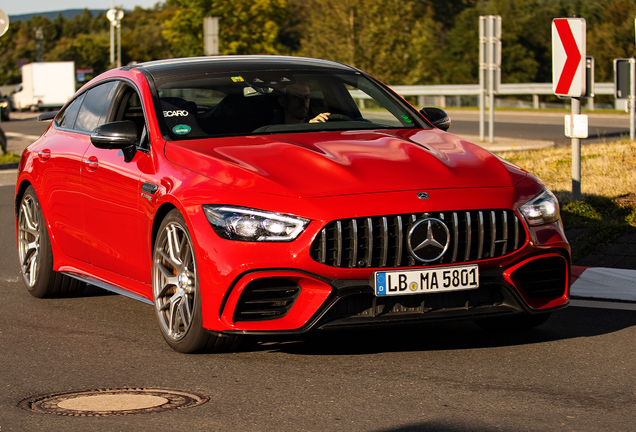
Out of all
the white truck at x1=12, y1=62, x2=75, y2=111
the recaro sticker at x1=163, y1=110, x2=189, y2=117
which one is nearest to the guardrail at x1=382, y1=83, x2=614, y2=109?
the white truck at x1=12, y1=62, x2=75, y2=111

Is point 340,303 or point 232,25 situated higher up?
point 232,25

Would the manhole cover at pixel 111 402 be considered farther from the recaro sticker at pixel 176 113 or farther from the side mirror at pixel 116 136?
the recaro sticker at pixel 176 113

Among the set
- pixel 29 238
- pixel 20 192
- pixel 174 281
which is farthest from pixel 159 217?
pixel 20 192

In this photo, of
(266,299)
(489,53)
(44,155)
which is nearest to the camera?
(266,299)

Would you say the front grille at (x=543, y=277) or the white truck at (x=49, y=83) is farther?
the white truck at (x=49, y=83)

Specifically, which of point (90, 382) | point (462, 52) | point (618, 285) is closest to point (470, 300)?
point (90, 382)

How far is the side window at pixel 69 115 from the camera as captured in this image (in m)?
7.43

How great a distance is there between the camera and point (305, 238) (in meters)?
4.86

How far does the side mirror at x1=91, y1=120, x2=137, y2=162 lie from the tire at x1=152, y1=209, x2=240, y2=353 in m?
0.69

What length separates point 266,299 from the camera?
16.5 ft

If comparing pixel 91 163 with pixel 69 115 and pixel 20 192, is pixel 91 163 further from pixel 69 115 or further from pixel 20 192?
pixel 20 192

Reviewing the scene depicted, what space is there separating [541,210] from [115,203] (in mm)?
2557

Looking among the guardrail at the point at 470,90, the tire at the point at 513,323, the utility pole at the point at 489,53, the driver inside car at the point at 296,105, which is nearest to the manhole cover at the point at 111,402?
the tire at the point at 513,323

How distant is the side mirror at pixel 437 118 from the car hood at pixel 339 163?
0.83 metres
